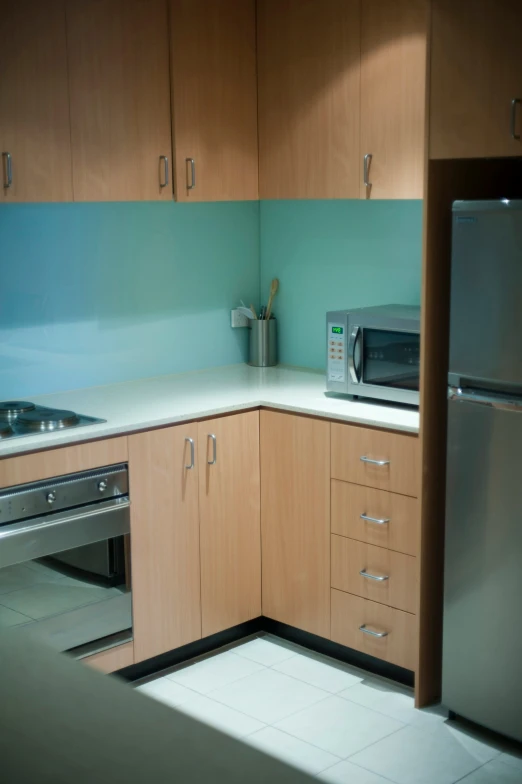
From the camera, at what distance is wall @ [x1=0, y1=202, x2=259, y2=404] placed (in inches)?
141

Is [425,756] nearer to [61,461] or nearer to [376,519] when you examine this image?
[376,519]

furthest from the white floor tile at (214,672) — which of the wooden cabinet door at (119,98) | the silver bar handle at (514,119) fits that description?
the silver bar handle at (514,119)

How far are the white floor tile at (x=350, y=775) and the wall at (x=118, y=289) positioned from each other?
1.66 m

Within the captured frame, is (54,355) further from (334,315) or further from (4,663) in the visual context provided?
(4,663)

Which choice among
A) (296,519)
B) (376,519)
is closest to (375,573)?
(376,519)

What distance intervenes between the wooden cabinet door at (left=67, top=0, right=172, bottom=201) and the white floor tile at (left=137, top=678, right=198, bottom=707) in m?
1.62

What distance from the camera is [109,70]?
3.35 m

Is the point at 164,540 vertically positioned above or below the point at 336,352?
below

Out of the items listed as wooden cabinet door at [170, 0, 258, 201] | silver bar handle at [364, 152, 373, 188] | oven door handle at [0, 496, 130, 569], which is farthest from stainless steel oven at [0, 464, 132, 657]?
silver bar handle at [364, 152, 373, 188]

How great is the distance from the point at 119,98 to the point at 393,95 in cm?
90

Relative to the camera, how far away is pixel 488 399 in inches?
Result: 114

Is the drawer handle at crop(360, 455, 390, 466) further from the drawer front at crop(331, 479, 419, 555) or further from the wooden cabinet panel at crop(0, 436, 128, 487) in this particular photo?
the wooden cabinet panel at crop(0, 436, 128, 487)

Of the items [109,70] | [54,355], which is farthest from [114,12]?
[54,355]

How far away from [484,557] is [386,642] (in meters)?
0.56
